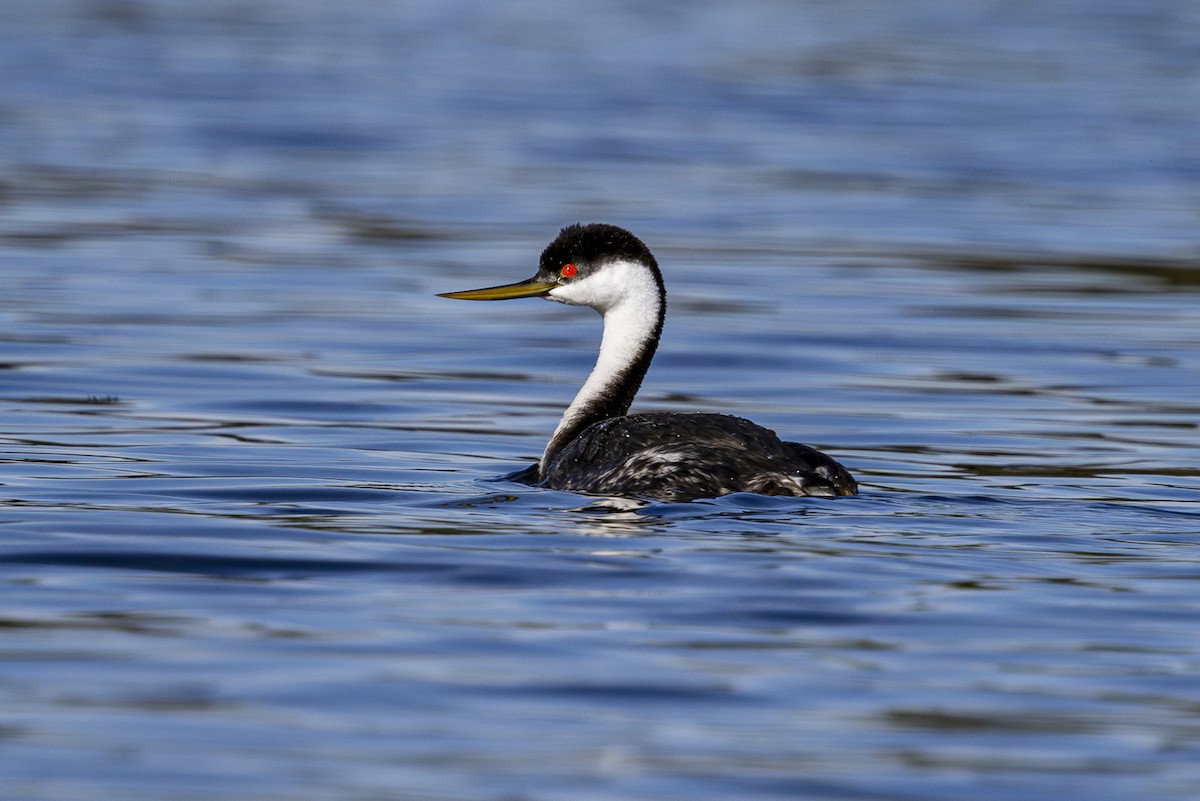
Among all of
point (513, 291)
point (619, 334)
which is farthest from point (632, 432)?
point (513, 291)

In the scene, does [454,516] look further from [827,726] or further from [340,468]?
[827,726]

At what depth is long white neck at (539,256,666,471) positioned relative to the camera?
11.1 m

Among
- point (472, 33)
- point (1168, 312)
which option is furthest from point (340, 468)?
point (472, 33)

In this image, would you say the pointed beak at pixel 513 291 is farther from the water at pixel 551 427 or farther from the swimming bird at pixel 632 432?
the water at pixel 551 427

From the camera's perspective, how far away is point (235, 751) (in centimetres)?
603

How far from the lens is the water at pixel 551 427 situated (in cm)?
626

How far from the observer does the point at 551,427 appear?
42.3 feet

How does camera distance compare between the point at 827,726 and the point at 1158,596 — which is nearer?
the point at 827,726

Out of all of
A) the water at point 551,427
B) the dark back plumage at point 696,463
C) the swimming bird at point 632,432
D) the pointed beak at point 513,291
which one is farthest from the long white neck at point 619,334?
the dark back plumage at point 696,463

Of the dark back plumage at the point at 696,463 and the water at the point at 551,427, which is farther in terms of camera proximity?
the dark back plumage at the point at 696,463

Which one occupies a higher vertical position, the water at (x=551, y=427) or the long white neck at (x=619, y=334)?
the long white neck at (x=619, y=334)

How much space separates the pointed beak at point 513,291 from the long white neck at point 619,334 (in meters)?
0.18

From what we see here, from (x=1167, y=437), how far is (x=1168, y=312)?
5.12 m

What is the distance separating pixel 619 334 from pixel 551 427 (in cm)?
187
